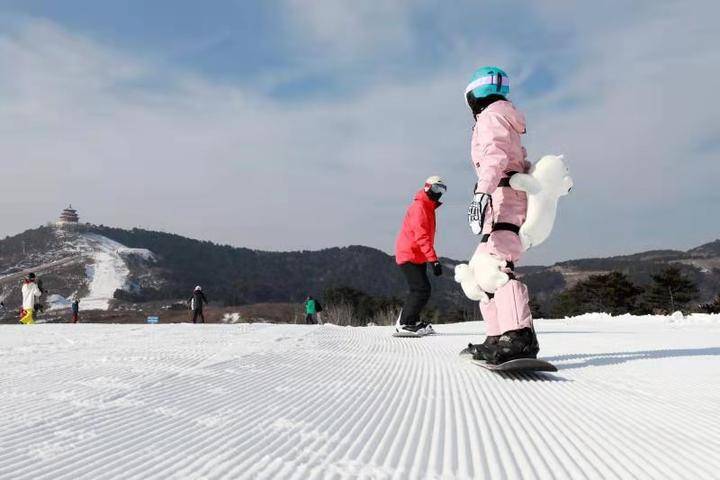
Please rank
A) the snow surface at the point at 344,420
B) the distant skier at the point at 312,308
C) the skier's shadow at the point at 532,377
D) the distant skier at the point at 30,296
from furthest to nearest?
the distant skier at the point at 312,308 → the distant skier at the point at 30,296 → the skier's shadow at the point at 532,377 → the snow surface at the point at 344,420

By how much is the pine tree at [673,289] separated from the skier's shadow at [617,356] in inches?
2034

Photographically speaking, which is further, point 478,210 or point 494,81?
point 494,81

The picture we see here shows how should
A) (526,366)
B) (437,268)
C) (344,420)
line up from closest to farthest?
1. (344,420)
2. (526,366)
3. (437,268)

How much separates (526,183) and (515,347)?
0.93 meters

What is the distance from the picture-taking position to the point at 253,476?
3.35 ft

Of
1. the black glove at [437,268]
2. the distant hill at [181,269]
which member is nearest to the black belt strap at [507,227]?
the black glove at [437,268]

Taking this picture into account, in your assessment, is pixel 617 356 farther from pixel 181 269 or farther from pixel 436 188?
pixel 181 269

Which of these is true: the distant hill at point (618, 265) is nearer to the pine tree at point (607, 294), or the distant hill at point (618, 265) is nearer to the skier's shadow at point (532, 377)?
the pine tree at point (607, 294)

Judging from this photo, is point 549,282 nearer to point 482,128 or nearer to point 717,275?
point 717,275

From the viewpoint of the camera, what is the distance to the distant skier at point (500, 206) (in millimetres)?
2883

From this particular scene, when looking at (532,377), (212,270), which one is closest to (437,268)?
(532,377)

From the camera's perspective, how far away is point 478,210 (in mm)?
2973

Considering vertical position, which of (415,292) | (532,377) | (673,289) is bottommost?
(532,377)

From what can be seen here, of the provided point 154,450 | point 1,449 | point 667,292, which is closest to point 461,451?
point 154,450
